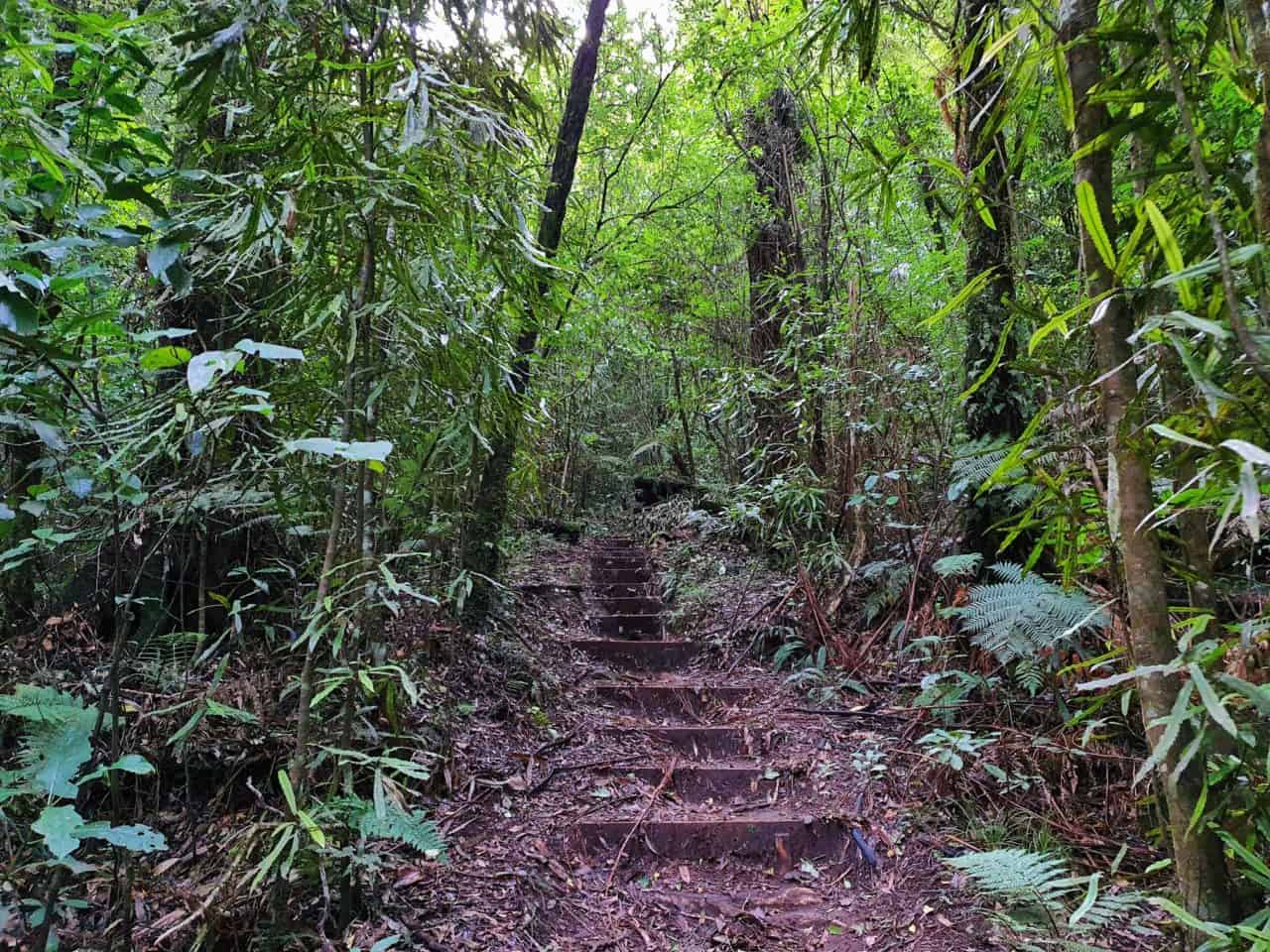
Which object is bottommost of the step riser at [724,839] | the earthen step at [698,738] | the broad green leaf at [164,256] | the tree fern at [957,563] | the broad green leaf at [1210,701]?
the step riser at [724,839]

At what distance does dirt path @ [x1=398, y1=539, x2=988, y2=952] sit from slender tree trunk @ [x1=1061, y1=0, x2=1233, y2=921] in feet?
3.83

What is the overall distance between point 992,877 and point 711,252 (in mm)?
7940

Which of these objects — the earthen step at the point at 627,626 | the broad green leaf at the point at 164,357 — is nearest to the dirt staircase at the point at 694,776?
the earthen step at the point at 627,626

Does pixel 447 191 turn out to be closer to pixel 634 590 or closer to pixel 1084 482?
pixel 1084 482

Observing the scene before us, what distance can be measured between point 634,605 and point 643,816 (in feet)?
11.9

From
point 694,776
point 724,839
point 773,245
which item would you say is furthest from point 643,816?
point 773,245

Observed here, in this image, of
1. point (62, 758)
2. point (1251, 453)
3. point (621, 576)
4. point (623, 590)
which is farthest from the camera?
point (621, 576)

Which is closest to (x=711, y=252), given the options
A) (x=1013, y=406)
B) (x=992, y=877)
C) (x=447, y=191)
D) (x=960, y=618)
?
(x=1013, y=406)

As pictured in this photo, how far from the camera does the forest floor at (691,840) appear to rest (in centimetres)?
221

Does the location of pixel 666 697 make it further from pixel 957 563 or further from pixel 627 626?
pixel 957 563

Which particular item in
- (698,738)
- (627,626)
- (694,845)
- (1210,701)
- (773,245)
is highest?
(773,245)

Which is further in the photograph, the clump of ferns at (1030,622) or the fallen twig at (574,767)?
the fallen twig at (574,767)

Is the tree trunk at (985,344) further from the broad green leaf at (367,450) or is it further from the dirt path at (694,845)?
the broad green leaf at (367,450)

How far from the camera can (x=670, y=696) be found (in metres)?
4.33
